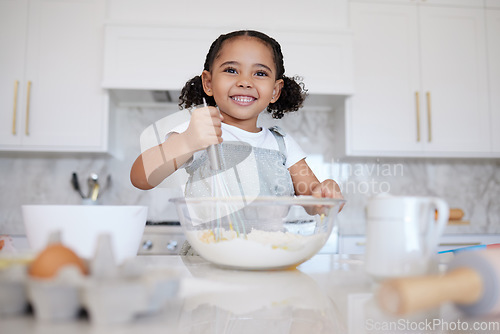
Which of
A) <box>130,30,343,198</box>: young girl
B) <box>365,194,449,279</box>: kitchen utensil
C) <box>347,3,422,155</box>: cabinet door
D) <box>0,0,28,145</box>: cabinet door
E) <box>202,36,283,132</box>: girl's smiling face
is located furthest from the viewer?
<box>347,3,422,155</box>: cabinet door

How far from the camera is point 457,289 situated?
12.4 inches

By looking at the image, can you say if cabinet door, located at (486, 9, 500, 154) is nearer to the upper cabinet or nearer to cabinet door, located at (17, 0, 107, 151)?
the upper cabinet

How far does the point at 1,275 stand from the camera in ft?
1.00

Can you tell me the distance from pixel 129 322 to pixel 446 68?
237 cm

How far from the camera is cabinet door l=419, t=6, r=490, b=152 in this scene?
221 cm

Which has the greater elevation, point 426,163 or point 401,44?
point 401,44

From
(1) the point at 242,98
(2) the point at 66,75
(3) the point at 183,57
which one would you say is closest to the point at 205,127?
(1) the point at 242,98

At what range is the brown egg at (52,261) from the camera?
30 centimetres

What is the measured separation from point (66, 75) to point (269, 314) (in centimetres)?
201

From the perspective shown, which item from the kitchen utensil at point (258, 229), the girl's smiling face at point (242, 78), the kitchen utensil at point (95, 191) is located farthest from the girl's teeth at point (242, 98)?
the kitchen utensil at point (95, 191)

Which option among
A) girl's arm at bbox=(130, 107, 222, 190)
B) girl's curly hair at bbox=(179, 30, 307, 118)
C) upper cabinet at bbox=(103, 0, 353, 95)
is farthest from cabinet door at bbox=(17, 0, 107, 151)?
girl's arm at bbox=(130, 107, 222, 190)

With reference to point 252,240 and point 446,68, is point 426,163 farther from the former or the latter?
point 252,240

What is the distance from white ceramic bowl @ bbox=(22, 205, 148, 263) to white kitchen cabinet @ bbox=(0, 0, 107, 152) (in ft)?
5.42

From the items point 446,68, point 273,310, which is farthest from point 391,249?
point 446,68
